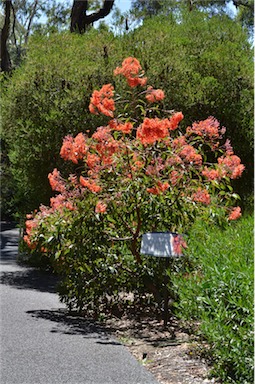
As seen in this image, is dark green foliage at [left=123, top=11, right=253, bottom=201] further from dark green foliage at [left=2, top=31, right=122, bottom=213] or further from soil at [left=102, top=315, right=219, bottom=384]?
soil at [left=102, top=315, right=219, bottom=384]

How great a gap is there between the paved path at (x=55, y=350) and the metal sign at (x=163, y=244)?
93 cm

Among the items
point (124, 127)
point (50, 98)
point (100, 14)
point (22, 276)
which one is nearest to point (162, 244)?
point (124, 127)

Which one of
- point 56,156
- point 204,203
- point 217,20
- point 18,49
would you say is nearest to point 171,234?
point 204,203

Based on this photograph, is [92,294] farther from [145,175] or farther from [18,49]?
[18,49]

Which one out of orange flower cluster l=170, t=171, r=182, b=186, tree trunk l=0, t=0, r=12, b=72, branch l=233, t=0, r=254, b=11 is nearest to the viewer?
orange flower cluster l=170, t=171, r=182, b=186

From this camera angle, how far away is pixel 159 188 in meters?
6.52

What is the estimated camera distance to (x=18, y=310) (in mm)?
7789

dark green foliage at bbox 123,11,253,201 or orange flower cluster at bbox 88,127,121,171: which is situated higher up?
dark green foliage at bbox 123,11,253,201

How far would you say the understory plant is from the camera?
21.7 ft

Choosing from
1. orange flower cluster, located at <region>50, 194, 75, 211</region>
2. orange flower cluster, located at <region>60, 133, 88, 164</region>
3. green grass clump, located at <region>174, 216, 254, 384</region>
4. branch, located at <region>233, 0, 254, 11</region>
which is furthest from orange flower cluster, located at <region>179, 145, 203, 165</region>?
branch, located at <region>233, 0, 254, 11</region>

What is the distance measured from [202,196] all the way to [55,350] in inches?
84.6

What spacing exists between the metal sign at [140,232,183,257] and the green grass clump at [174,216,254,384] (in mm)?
1032

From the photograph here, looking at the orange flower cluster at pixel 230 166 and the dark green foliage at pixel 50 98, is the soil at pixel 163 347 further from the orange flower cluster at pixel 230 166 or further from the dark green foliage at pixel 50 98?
the dark green foliage at pixel 50 98

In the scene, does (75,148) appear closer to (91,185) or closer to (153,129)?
(91,185)
